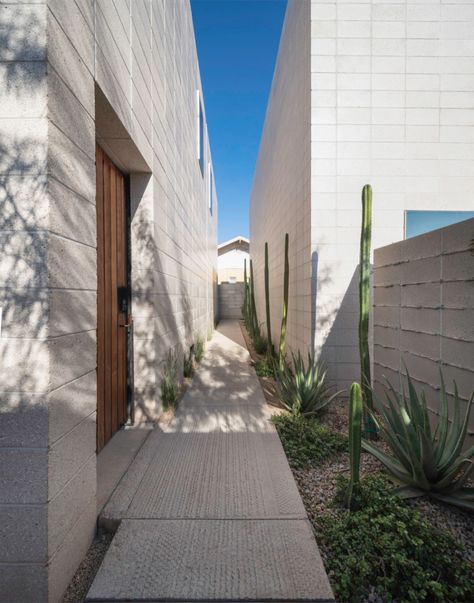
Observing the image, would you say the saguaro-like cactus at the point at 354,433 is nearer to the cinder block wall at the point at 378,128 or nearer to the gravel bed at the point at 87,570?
the gravel bed at the point at 87,570

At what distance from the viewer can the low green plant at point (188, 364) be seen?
4.56 metres

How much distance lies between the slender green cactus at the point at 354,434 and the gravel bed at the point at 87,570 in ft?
4.55

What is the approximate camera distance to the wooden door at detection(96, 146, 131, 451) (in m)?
2.32

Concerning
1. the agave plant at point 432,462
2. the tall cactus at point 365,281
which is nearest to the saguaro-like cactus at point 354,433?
the agave plant at point 432,462

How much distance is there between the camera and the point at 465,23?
3631 millimetres

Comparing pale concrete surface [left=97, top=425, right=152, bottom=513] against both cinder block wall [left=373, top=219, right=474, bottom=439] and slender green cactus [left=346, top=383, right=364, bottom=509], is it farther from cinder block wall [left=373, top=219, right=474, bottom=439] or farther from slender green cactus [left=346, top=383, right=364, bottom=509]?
cinder block wall [left=373, top=219, right=474, bottom=439]

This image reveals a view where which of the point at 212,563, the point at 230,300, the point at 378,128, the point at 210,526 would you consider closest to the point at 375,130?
the point at 378,128

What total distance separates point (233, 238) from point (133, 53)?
17923mm

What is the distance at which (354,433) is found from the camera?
170 cm

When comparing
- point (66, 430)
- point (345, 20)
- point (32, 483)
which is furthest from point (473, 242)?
point (345, 20)

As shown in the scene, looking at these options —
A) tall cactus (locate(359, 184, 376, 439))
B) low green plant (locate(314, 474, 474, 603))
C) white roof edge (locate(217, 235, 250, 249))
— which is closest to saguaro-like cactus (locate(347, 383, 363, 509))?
low green plant (locate(314, 474, 474, 603))

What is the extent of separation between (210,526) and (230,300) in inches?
558

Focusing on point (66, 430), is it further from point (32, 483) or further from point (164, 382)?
point (164, 382)

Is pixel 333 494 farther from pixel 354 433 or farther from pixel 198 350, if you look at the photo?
pixel 198 350
